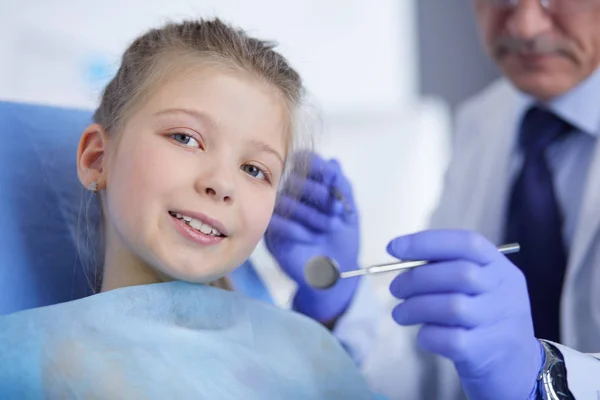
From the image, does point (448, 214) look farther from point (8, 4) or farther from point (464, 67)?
point (464, 67)

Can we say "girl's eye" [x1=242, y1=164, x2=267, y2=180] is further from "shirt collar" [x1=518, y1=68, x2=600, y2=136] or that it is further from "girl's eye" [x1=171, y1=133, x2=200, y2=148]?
"shirt collar" [x1=518, y1=68, x2=600, y2=136]

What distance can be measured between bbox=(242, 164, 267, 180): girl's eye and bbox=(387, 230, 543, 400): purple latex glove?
18 centimetres

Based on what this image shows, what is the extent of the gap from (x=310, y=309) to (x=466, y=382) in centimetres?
38

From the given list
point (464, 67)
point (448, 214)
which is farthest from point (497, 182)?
point (464, 67)

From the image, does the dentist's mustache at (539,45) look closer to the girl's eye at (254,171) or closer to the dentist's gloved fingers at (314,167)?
the dentist's gloved fingers at (314,167)

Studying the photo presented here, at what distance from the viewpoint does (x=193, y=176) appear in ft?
2.51

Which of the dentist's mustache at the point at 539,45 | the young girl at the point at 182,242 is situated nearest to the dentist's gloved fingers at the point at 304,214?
the young girl at the point at 182,242

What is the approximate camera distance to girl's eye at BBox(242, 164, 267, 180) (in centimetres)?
83

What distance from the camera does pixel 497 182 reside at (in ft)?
4.31

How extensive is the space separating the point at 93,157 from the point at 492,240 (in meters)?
0.75

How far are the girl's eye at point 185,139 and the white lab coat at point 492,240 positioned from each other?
49cm

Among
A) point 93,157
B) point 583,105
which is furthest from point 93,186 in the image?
point 583,105

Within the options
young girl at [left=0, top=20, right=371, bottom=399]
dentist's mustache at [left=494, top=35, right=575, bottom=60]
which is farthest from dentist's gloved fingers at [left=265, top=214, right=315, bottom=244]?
dentist's mustache at [left=494, top=35, right=575, bottom=60]

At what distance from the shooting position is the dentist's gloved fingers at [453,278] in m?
0.76
